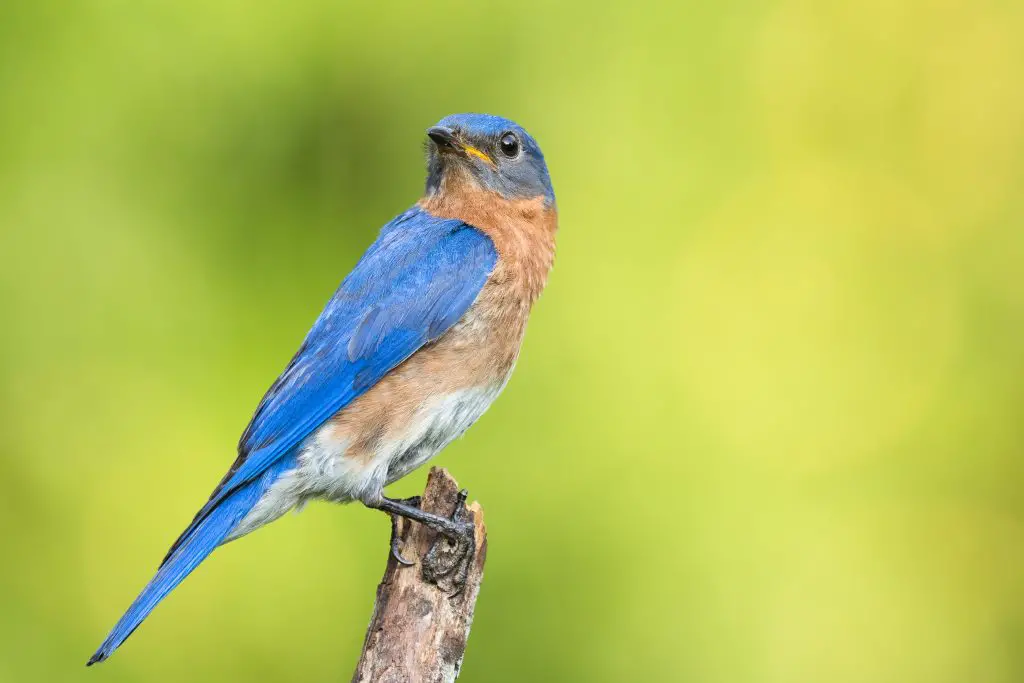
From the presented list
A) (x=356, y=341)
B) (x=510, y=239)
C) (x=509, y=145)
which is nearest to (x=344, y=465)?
(x=356, y=341)

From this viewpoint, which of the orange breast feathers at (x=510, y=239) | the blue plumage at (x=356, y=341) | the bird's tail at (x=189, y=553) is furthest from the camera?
the orange breast feathers at (x=510, y=239)

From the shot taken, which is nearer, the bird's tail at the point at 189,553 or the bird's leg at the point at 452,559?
the bird's tail at the point at 189,553

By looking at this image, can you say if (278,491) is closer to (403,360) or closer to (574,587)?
(403,360)

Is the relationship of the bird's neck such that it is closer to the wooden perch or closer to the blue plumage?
the blue plumage

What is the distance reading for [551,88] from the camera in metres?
6.39

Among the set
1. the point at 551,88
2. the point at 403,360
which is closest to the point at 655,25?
the point at 551,88

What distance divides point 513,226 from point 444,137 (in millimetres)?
415

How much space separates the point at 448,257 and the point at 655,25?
2085 mm

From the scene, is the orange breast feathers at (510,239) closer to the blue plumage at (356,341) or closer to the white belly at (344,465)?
the blue plumage at (356,341)

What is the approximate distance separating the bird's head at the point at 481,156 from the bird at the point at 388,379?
0.23 m

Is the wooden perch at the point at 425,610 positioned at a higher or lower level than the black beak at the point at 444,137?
lower

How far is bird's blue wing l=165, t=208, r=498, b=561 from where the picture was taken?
15.2 feet

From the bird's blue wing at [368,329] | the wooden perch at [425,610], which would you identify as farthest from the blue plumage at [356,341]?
the wooden perch at [425,610]

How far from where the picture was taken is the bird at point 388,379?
4.57 m
